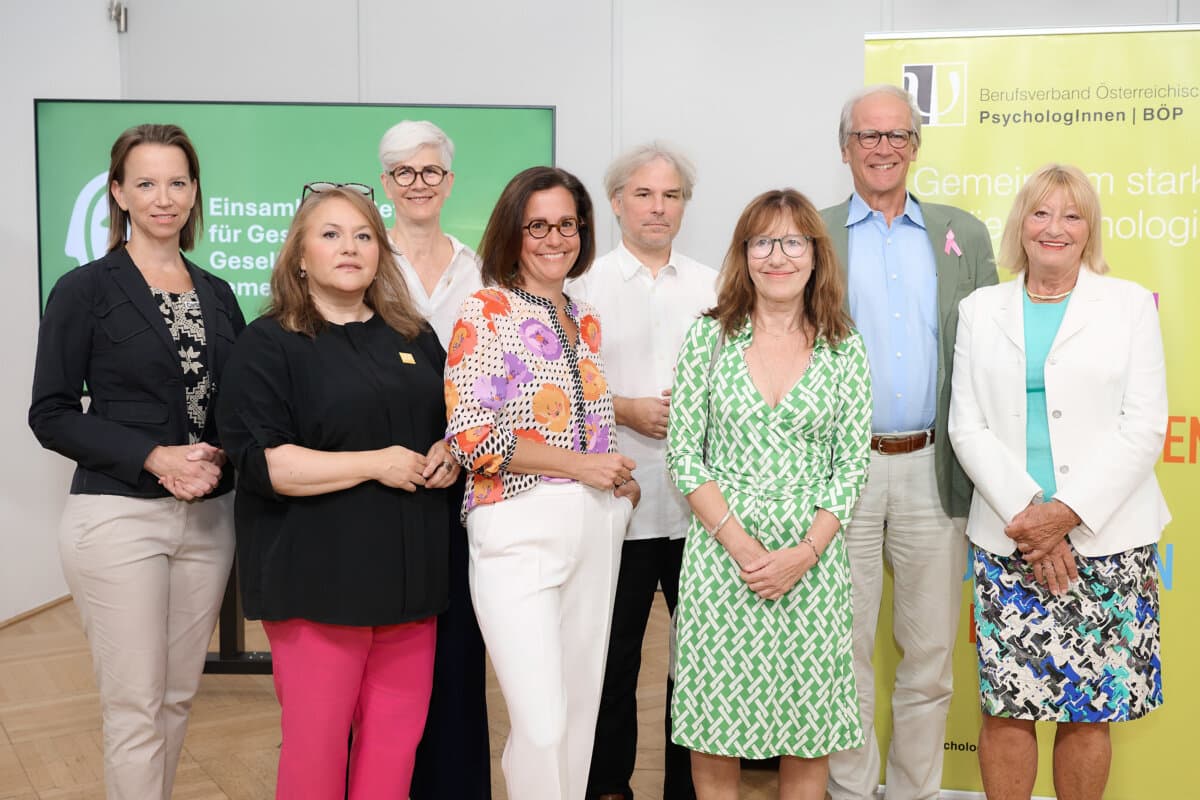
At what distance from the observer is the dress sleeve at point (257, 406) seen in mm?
2045

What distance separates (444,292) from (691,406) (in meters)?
0.90

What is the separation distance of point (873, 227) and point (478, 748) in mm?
1711

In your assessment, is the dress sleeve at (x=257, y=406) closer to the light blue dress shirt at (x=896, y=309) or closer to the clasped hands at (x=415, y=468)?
the clasped hands at (x=415, y=468)

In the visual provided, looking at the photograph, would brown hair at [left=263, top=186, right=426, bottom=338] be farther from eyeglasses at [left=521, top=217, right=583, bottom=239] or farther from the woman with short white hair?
eyeglasses at [left=521, top=217, right=583, bottom=239]

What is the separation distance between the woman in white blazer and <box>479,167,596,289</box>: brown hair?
111cm

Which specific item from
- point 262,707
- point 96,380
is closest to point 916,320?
point 96,380

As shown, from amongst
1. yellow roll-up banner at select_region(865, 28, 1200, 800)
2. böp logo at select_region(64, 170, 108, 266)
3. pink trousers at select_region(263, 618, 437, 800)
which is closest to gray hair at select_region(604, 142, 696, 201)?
yellow roll-up banner at select_region(865, 28, 1200, 800)

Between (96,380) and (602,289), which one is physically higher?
(602,289)

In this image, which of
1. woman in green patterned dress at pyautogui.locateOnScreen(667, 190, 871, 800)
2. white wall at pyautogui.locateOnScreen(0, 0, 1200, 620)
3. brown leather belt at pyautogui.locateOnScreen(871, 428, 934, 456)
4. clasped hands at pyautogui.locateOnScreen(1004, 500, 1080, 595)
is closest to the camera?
woman in green patterned dress at pyautogui.locateOnScreen(667, 190, 871, 800)

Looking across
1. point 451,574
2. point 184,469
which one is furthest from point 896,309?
Result: point 184,469

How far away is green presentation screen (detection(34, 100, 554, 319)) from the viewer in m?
4.29

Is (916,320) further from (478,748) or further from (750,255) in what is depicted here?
(478,748)

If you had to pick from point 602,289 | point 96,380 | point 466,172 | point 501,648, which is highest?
point 466,172

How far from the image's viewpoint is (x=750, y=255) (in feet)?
7.73
